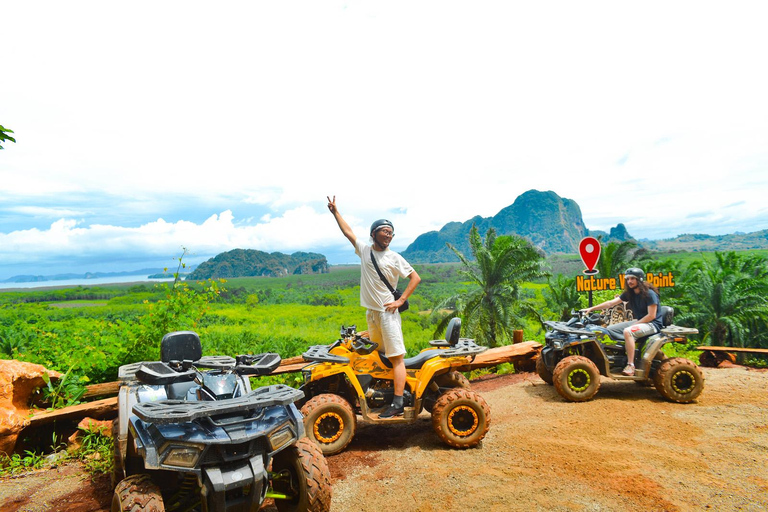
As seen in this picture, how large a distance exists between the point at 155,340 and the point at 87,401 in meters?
1.29

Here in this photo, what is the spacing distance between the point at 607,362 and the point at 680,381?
1.07 metres

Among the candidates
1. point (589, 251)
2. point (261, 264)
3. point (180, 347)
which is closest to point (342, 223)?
point (180, 347)

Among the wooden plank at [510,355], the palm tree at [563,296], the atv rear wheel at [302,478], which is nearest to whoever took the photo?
the atv rear wheel at [302,478]

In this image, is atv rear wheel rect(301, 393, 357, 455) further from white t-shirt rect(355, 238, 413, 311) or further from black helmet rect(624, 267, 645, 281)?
black helmet rect(624, 267, 645, 281)

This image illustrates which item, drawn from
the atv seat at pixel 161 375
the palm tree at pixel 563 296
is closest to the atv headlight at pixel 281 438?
the atv seat at pixel 161 375

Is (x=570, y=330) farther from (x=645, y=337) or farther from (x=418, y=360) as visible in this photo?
(x=418, y=360)

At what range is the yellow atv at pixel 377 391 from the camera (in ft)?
17.6

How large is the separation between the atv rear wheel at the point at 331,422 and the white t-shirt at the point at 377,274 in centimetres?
121

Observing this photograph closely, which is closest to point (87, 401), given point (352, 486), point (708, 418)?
point (352, 486)

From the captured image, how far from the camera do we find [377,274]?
17.9 ft

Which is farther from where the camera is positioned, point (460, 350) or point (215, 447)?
point (460, 350)

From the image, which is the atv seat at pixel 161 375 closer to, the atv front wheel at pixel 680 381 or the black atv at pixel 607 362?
the black atv at pixel 607 362

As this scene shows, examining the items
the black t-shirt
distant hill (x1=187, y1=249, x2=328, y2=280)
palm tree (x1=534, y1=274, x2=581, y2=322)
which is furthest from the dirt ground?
distant hill (x1=187, y1=249, x2=328, y2=280)

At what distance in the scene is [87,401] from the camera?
23.0 feet
